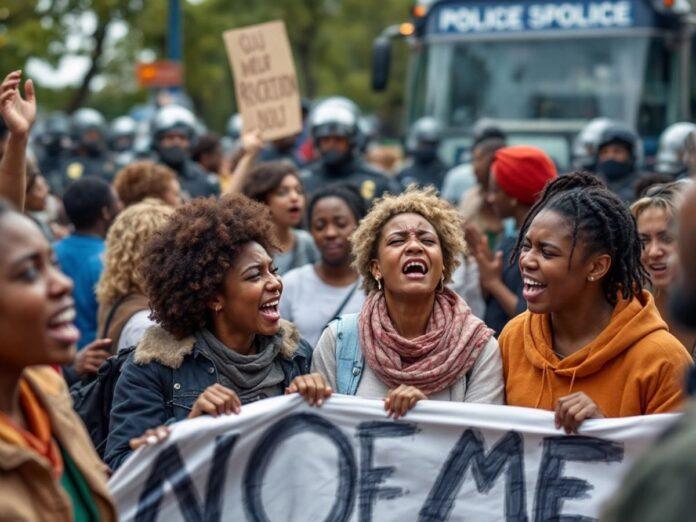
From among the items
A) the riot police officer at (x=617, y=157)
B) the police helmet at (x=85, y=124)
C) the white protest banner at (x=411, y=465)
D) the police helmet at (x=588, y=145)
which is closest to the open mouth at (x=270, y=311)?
the white protest banner at (x=411, y=465)

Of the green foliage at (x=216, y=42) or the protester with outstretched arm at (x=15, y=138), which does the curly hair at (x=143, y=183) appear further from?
the green foliage at (x=216, y=42)

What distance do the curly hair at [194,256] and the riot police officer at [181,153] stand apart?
5989 mm

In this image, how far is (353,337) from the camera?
15.7 ft

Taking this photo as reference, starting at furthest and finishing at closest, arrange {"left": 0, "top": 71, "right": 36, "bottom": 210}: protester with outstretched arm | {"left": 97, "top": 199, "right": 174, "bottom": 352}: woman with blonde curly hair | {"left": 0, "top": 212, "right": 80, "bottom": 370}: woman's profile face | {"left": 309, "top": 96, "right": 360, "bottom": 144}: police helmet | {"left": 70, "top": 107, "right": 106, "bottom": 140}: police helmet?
{"left": 70, "top": 107, "right": 106, "bottom": 140}: police helmet, {"left": 309, "top": 96, "right": 360, "bottom": 144}: police helmet, {"left": 97, "top": 199, "right": 174, "bottom": 352}: woman with blonde curly hair, {"left": 0, "top": 71, "right": 36, "bottom": 210}: protester with outstretched arm, {"left": 0, "top": 212, "right": 80, "bottom": 370}: woman's profile face

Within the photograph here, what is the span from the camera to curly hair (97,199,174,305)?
5.79m

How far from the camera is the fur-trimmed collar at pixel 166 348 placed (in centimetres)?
446

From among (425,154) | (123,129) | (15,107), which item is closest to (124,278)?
(15,107)

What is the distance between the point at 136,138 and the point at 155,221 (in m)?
15.4

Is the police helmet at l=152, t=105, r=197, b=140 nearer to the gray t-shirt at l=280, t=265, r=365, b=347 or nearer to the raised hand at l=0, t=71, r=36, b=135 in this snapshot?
the gray t-shirt at l=280, t=265, r=365, b=347

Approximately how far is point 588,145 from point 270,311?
7136mm

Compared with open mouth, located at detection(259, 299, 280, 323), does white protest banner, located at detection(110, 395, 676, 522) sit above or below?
below

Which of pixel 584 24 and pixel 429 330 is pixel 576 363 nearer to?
pixel 429 330

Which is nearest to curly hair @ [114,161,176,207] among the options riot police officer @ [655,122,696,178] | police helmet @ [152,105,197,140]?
police helmet @ [152,105,197,140]

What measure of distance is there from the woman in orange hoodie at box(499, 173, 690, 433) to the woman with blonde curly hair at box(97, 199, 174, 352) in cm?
171
